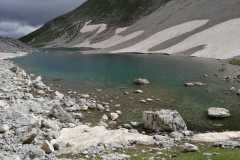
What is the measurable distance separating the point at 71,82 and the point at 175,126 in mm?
25558

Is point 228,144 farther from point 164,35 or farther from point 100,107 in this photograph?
point 164,35

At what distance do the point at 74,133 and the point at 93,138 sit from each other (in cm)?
203

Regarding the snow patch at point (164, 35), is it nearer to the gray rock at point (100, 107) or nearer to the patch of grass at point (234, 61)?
the patch of grass at point (234, 61)

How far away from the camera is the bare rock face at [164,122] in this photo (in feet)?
87.7

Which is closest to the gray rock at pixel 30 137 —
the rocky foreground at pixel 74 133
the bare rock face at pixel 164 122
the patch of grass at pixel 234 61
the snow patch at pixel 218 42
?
the rocky foreground at pixel 74 133

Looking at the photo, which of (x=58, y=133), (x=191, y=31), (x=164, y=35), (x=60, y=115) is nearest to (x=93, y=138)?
(x=58, y=133)

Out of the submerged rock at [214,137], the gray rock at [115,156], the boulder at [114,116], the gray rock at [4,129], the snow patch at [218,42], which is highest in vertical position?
the snow patch at [218,42]

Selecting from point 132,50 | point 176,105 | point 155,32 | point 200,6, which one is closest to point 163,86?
point 176,105

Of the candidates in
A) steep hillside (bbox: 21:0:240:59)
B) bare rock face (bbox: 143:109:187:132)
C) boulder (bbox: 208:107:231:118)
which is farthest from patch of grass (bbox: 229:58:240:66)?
bare rock face (bbox: 143:109:187:132)

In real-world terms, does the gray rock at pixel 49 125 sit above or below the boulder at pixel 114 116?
above

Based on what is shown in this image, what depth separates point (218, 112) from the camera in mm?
32344

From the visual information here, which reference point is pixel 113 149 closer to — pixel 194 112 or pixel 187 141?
pixel 187 141

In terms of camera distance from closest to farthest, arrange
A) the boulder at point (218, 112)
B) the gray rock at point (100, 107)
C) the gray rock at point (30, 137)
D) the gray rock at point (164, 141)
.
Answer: the gray rock at point (30, 137) < the gray rock at point (164, 141) < the boulder at point (218, 112) < the gray rock at point (100, 107)

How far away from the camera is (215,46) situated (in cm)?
9400
